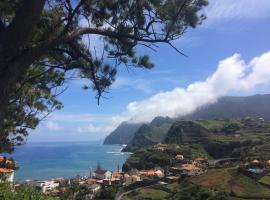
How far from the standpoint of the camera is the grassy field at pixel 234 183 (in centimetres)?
4238

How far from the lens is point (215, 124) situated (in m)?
131

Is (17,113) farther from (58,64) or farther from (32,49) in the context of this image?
(32,49)

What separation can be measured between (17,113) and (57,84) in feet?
7.77

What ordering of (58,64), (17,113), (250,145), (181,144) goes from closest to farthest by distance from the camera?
(58,64) < (17,113) < (250,145) < (181,144)

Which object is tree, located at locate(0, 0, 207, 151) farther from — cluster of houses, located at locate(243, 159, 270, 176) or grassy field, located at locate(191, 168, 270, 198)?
cluster of houses, located at locate(243, 159, 270, 176)

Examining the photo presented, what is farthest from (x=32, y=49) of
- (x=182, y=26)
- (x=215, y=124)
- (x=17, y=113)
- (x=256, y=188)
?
(x=215, y=124)

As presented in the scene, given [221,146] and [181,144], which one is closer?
[221,146]

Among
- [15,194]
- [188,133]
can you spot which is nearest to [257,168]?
[15,194]

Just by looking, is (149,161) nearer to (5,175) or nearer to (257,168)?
(257,168)

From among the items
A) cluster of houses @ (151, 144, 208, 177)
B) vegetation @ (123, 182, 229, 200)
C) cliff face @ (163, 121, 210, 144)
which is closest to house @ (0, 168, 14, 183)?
vegetation @ (123, 182, 229, 200)

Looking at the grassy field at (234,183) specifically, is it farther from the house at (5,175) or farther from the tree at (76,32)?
the tree at (76,32)

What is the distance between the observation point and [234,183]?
151ft

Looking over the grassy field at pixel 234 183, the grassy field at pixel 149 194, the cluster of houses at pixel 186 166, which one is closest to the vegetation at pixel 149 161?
the cluster of houses at pixel 186 166

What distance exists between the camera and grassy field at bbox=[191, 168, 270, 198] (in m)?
42.4
